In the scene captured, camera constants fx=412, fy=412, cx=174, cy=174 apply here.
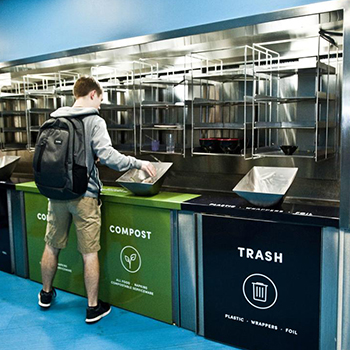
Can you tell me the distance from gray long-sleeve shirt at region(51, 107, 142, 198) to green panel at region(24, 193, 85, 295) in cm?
71

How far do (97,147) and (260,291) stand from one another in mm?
1332

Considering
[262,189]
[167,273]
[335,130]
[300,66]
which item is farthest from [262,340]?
[300,66]

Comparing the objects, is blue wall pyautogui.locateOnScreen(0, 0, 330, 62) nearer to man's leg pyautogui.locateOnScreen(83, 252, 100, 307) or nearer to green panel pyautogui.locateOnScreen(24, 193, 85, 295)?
green panel pyautogui.locateOnScreen(24, 193, 85, 295)

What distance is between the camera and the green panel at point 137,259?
8.94ft

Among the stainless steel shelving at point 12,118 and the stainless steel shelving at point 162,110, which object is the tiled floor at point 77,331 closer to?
the stainless steel shelving at point 162,110

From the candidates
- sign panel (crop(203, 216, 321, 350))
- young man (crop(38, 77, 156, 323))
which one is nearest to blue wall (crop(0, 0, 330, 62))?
young man (crop(38, 77, 156, 323))

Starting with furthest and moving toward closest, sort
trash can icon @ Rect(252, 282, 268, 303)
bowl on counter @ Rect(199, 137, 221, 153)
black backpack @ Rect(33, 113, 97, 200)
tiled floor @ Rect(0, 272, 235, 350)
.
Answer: bowl on counter @ Rect(199, 137, 221, 153)
black backpack @ Rect(33, 113, 97, 200)
tiled floor @ Rect(0, 272, 235, 350)
trash can icon @ Rect(252, 282, 268, 303)

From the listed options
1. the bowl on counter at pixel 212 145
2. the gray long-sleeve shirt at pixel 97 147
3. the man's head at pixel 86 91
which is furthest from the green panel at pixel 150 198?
the man's head at pixel 86 91

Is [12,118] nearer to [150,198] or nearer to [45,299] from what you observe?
[45,299]

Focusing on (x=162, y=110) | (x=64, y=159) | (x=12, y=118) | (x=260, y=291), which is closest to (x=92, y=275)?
(x=64, y=159)

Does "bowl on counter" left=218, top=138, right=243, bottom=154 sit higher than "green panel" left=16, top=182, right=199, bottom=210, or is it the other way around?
"bowl on counter" left=218, top=138, right=243, bottom=154

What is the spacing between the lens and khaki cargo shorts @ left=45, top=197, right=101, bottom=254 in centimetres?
273

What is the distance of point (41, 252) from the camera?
3430 mm

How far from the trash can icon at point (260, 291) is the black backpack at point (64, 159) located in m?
1.22
